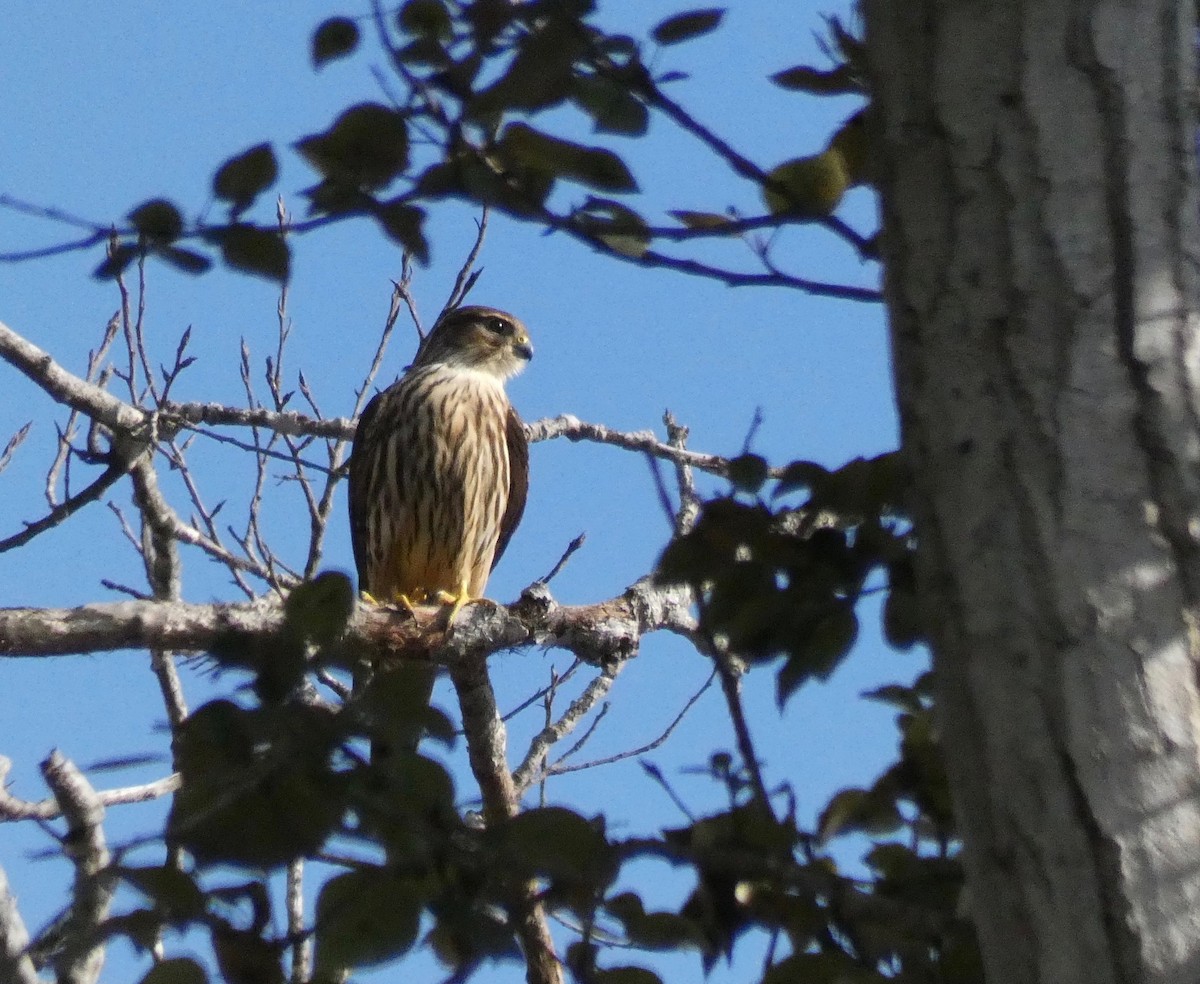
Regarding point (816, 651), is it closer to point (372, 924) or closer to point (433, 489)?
point (372, 924)

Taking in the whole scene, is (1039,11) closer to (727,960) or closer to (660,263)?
(660,263)

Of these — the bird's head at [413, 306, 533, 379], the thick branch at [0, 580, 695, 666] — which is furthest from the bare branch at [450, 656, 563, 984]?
the bird's head at [413, 306, 533, 379]

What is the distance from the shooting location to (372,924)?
1.18 m

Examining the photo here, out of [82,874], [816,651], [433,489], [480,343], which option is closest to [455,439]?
[433,489]

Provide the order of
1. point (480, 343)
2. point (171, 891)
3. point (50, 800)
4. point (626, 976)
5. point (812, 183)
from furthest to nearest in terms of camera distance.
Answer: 1. point (480, 343)
2. point (50, 800)
3. point (812, 183)
4. point (626, 976)
5. point (171, 891)

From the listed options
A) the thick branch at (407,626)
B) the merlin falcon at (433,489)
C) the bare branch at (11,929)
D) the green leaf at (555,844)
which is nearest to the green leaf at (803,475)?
the green leaf at (555,844)

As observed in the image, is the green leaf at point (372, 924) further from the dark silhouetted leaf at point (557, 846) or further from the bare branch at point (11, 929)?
the bare branch at point (11, 929)

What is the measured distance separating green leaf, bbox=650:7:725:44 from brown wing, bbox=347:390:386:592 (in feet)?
13.2

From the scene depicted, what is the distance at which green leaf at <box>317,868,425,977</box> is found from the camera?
3.85 ft

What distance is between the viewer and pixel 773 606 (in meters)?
1.44

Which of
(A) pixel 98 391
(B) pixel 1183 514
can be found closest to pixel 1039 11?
(B) pixel 1183 514

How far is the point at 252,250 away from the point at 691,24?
475 mm

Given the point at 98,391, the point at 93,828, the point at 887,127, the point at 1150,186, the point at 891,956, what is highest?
the point at 98,391

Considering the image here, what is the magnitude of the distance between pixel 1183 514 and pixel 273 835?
0.70 m
